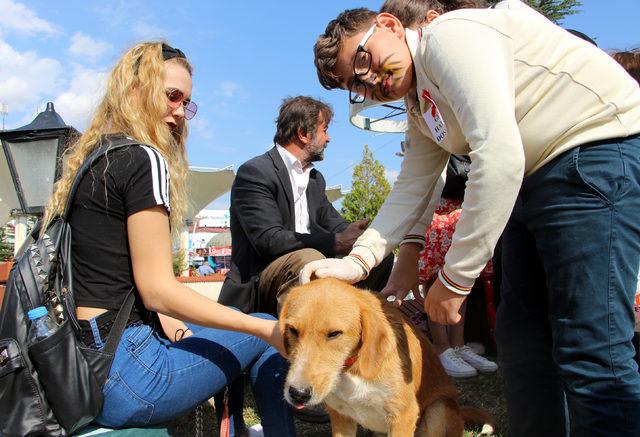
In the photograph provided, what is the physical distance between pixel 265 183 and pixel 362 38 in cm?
224

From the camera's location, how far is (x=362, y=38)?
226 cm

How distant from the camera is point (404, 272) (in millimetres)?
3020

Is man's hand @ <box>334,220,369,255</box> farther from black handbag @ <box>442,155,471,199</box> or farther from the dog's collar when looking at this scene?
the dog's collar

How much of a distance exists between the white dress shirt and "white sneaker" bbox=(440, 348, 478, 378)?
1.65 meters

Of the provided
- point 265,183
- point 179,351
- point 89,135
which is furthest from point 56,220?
point 265,183

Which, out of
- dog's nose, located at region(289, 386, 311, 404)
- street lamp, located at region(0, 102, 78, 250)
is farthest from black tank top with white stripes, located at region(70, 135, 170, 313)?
street lamp, located at region(0, 102, 78, 250)

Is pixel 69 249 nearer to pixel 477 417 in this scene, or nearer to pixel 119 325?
pixel 119 325

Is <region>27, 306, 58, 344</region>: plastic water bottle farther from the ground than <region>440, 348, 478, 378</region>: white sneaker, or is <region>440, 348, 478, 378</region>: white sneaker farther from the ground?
<region>27, 306, 58, 344</region>: plastic water bottle

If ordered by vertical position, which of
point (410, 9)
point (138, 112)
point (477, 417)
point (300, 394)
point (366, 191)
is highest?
point (410, 9)

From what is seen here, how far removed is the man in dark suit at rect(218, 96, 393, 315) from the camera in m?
4.02

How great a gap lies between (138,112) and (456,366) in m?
3.18

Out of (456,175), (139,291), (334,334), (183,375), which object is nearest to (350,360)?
(334,334)

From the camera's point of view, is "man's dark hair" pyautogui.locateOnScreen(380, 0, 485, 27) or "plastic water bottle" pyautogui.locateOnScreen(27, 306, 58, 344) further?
"man's dark hair" pyautogui.locateOnScreen(380, 0, 485, 27)

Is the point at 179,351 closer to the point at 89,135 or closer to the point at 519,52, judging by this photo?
the point at 89,135
